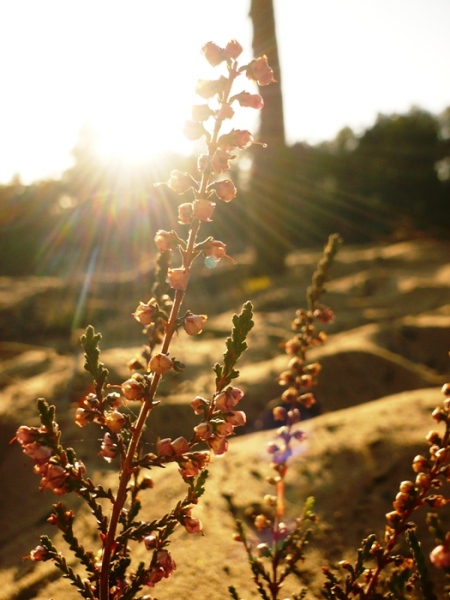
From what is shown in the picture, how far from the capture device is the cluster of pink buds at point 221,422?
1.54m

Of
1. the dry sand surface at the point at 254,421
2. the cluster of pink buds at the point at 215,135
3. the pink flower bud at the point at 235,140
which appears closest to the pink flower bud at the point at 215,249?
the cluster of pink buds at the point at 215,135

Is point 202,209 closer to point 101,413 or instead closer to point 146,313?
point 146,313

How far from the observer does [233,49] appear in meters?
1.69

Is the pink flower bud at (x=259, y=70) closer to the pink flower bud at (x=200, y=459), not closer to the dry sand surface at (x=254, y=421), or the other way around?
the pink flower bud at (x=200, y=459)

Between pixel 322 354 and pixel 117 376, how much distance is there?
2148mm

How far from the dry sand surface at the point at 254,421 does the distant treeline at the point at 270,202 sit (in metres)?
5.27

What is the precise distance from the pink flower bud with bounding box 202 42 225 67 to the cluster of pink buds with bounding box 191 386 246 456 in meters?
1.12

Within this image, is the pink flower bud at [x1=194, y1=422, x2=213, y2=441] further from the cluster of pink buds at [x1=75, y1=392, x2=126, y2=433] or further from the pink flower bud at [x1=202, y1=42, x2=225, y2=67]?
the pink flower bud at [x1=202, y1=42, x2=225, y2=67]

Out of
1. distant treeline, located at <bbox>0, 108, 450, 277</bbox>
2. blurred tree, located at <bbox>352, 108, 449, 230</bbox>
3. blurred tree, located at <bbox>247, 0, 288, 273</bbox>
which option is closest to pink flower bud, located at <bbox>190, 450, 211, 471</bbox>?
blurred tree, located at <bbox>247, 0, 288, 273</bbox>

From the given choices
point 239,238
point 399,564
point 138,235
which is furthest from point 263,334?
point 239,238

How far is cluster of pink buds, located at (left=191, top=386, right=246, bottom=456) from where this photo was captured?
5.04 ft

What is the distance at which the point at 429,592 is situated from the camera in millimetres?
1285

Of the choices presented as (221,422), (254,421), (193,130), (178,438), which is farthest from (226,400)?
(254,421)

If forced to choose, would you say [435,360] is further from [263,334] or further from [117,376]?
[117,376]
